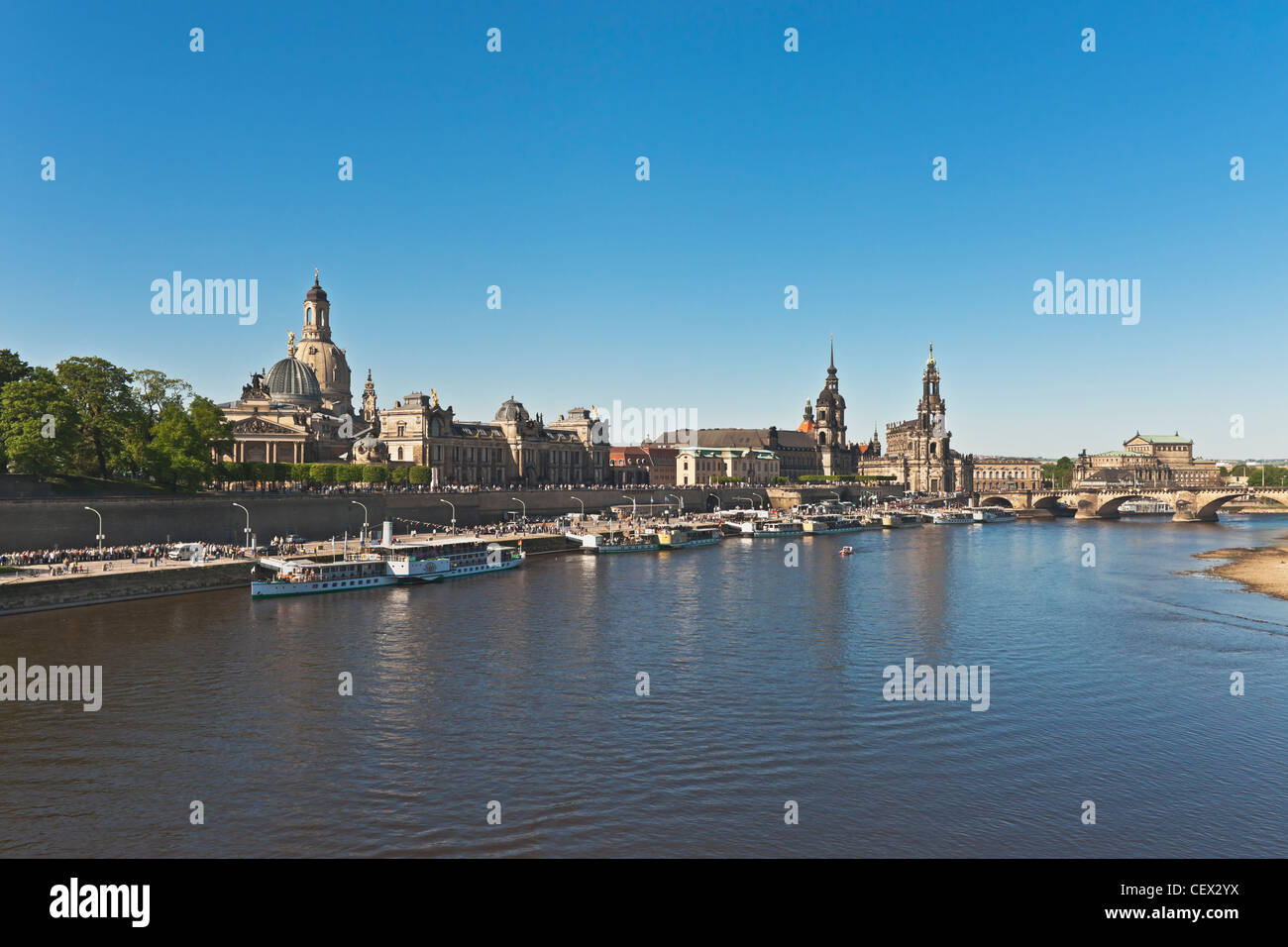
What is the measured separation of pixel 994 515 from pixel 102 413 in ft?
453

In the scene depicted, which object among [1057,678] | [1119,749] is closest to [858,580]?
[1057,678]

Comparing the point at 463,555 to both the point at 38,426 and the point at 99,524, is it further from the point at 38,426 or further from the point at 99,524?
the point at 38,426

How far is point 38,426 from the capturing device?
2389 inches

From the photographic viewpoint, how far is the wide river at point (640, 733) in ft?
A: 67.3

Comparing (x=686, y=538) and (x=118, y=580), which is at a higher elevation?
(x=118, y=580)

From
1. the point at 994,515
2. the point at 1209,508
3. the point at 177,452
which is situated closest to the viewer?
the point at 177,452

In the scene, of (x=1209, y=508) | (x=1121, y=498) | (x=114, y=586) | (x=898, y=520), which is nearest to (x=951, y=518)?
(x=898, y=520)

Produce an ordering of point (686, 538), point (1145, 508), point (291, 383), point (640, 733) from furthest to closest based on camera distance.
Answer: point (1145, 508) → point (291, 383) → point (686, 538) → point (640, 733)

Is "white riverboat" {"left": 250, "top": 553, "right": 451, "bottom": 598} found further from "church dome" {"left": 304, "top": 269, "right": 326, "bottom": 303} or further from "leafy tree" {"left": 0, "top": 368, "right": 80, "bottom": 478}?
"church dome" {"left": 304, "top": 269, "right": 326, "bottom": 303}

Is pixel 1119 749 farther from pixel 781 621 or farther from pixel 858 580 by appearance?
pixel 858 580

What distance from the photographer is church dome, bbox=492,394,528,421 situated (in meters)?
150

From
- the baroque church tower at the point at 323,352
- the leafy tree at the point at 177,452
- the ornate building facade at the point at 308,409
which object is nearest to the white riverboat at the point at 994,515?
the ornate building facade at the point at 308,409
